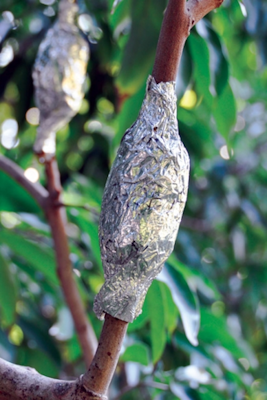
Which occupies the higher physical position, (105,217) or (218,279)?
(105,217)

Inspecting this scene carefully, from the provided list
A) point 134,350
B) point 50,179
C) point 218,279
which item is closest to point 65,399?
point 50,179

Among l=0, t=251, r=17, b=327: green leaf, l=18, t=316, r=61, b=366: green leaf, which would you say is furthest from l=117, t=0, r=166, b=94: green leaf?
l=18, t=316, r=61, b=366: green leaf

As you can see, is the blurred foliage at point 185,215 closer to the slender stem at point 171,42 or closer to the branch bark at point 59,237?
the branch bark at point 59,237

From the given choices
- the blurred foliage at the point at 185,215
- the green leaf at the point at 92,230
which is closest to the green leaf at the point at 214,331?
the blurred foliage at the point at 185,215

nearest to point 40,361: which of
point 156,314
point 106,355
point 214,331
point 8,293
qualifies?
point 8,293

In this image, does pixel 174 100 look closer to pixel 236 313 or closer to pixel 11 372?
pixel 11 372
